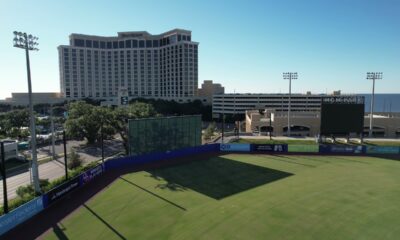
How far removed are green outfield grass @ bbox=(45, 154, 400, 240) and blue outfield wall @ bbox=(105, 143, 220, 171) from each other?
4.74 m

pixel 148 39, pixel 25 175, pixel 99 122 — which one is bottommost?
pixel 25 175

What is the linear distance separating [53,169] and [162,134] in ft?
60.6

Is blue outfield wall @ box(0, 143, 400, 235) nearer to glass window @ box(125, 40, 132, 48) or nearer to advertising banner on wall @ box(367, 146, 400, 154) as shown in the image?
advertising banner on wall @ box(367, 146, 400, 154)

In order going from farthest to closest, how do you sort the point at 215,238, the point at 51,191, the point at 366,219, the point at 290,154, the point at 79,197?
the point at 290,154 < the point at 79,197 < the point at 51,191 < the point at 366,219 < the point at 215,238

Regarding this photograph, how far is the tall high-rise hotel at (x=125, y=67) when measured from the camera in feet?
545

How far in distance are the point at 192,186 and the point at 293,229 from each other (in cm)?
1440

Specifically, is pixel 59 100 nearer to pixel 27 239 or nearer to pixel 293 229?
pixel 27 239

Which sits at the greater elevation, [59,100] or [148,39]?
[148,39]

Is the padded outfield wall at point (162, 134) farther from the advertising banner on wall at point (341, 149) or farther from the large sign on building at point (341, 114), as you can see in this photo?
the large sign on building at point (341, 114)

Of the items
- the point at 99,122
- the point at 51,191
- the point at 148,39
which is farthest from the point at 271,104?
the point at 51,191

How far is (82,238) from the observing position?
20938 mm

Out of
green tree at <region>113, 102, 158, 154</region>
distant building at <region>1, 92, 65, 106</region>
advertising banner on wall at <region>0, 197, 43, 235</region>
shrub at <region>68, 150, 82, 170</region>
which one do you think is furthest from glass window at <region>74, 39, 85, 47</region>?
advertising banner on wall at <region>0, 197, 43, 235</region>

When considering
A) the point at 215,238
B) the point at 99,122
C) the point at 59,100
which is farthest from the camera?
the point at 59,100

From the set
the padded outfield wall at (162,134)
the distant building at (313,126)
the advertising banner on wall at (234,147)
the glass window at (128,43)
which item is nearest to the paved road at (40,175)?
the padded outfield wall at (162,134)
